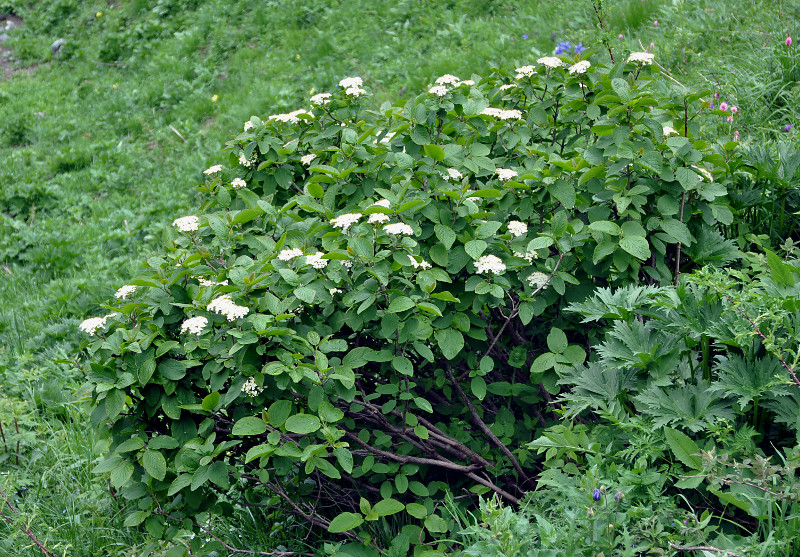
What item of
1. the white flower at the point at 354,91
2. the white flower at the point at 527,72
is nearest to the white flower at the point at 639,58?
the white flower at the point at 527,72

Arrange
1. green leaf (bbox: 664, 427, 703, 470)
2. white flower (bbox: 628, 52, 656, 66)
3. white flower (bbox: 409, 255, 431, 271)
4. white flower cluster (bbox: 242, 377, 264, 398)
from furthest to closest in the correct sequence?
1. white flower (bbox: 628, 52, 656, 66)
2. white flower (bbox: 409, 255, 431, 271)
3. white flower cluster (bbox: 242, 377, 264, 398)
4. green leaf (bbox: 664, 427, 703, 470)

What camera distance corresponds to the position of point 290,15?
802 centimetres

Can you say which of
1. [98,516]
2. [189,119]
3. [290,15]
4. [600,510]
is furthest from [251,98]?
[600,510]

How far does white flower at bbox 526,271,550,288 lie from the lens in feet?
7.73

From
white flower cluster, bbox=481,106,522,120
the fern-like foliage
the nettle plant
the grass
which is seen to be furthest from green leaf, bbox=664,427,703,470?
the grass

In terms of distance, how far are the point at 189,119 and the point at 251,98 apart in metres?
0.76

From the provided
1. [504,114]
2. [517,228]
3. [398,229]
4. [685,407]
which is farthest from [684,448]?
[504,114]

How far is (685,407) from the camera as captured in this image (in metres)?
2.02

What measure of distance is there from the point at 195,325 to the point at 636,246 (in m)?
1.42

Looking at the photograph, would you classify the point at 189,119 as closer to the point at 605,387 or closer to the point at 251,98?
the point at 251,98

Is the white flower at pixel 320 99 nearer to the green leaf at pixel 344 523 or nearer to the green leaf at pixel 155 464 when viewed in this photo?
the green leaf at pixel 155 464

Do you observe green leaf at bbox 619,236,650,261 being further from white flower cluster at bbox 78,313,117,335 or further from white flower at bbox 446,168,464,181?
white flower cluster at bbox 78,313,117,335

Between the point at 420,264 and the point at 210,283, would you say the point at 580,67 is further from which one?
the point at 210,283

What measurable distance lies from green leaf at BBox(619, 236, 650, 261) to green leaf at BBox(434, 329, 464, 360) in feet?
2.03
